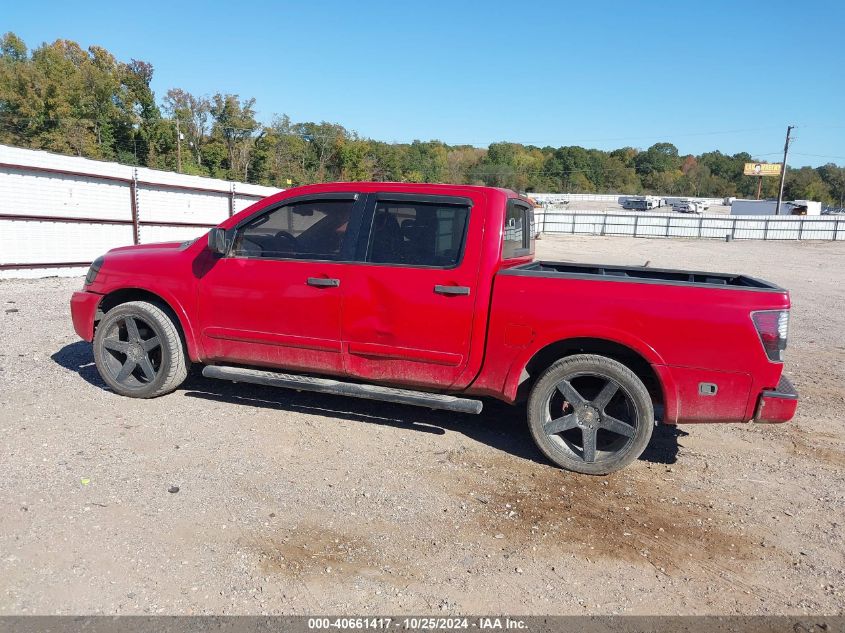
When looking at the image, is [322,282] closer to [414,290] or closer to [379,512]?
[414,290]

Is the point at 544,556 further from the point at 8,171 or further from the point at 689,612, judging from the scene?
the point at 8,171

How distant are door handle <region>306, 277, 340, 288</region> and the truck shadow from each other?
1.21 m

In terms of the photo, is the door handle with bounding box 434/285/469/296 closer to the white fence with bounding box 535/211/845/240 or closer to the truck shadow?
the truck shadow

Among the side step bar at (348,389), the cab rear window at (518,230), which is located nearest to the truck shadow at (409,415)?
the side step bar at (348,389)

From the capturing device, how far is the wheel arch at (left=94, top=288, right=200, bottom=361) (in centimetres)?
499

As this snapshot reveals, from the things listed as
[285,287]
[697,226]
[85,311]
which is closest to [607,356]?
[285,287]

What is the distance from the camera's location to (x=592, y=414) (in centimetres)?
414

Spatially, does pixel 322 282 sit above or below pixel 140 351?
above

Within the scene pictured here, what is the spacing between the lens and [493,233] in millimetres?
4297

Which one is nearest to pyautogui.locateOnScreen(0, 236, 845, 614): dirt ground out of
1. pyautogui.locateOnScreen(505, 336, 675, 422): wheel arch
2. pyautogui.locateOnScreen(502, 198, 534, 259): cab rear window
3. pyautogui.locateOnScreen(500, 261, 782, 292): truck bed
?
pyautogui.locateOnScreen(505, 336, 675, 422): wheel arch

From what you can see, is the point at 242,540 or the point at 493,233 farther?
the point at 493,233

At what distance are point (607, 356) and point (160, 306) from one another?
377 cm

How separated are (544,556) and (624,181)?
14166 cm

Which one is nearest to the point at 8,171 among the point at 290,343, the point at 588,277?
the point at 290,343
